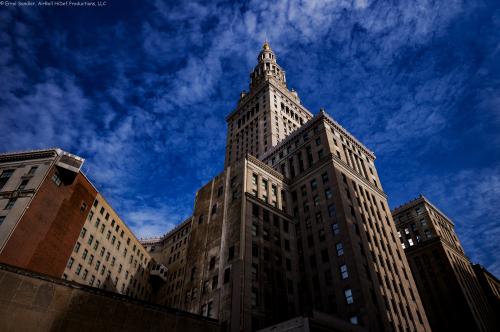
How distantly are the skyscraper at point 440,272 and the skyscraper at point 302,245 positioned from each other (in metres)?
27.9

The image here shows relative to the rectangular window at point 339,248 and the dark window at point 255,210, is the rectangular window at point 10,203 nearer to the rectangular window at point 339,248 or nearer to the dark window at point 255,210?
the dark window at point 255,210

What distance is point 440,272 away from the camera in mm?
87125

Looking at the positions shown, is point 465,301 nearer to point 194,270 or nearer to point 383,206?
point 383,206

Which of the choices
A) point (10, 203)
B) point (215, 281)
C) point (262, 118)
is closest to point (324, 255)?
point (215, 281)

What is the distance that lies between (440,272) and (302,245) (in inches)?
1858

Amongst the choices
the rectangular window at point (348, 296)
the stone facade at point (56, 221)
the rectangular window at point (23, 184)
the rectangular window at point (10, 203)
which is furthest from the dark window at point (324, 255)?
the rectangular window at point (23, 184)

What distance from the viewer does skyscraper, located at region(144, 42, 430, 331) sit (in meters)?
49.3

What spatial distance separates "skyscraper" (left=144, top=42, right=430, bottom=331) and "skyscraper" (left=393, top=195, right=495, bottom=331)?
27886 millimetres

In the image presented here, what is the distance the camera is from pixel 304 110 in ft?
419

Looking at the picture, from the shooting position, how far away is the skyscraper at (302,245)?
49.3m

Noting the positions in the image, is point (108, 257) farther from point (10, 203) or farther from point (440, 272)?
point (440, 272)

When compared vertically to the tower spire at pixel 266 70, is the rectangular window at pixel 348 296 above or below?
below

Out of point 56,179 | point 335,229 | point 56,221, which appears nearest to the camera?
point 56,221

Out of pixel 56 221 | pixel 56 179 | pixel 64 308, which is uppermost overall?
pixel 56 179
